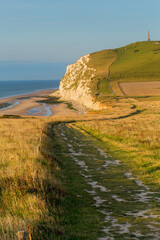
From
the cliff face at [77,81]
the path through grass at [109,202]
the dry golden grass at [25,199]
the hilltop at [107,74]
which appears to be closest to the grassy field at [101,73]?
the hilltop at [107,74]

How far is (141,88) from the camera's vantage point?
367ft

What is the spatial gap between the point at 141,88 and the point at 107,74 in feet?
135

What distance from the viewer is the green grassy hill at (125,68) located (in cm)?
13300

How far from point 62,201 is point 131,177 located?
15.1 feet

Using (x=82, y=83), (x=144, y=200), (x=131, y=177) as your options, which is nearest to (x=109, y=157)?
(x=131, y=177)

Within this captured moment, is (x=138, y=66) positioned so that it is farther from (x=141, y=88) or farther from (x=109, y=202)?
(x=109, y=202)

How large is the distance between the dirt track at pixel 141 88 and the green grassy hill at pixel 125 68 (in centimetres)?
624

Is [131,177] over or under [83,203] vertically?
under

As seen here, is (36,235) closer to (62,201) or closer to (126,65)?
(62,201)

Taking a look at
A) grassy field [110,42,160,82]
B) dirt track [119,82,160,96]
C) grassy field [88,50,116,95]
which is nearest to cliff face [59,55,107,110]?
grassy field [88,50,116,95]

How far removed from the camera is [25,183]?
9445 mm

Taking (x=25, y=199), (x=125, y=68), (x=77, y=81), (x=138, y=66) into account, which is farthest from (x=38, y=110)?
(x=25, y=199)

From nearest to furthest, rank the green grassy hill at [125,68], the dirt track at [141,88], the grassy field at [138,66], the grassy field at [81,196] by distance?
the grassy field at [81,196], the dirt track at [141,88], the green grassy hill at [125,68], the grassy field at [138,66]

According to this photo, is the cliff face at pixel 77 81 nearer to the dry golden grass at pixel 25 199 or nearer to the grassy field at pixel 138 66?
the grassy field at pixel 138 66
